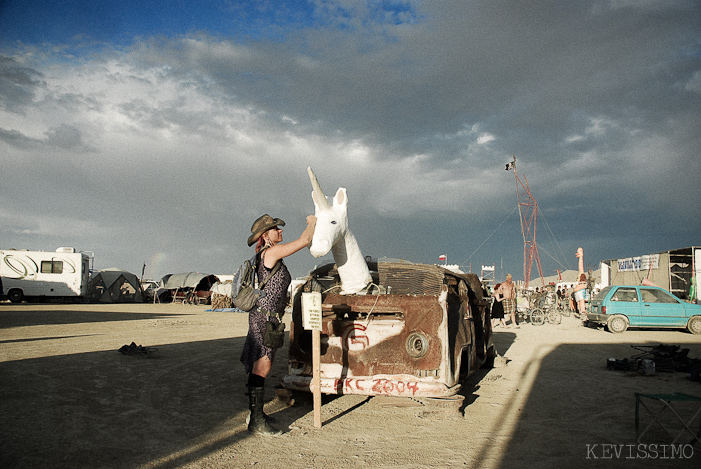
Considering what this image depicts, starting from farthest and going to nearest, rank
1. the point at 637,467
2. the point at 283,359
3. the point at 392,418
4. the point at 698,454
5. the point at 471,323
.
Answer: the point at 283,359 → the point at 471,323 → the point at 392,418 → the point at 698,454 → the point at 637,467

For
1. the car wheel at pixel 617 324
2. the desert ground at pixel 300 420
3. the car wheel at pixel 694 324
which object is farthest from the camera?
the car wheel at pixel 617 324

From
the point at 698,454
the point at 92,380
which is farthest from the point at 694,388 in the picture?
the point at 92,380

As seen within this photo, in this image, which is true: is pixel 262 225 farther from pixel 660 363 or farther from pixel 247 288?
pixel 660 363

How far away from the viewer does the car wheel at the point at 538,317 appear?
57.9ft

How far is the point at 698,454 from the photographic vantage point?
368cm

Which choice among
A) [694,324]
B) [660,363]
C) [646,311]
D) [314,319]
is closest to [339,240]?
[314,319]

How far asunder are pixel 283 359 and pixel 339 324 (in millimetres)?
3963

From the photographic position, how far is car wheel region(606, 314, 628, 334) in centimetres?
1412

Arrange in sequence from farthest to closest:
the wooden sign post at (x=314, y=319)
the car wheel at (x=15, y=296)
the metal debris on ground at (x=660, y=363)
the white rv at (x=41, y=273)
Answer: the car wheel at (x=15, y=296), the white rv at (x=41, y=273), the metal debris on ground at (x=660, y=363), the wooden sign post at (x=314, y=319)

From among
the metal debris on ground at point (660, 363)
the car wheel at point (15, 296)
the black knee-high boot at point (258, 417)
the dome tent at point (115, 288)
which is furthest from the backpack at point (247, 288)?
the dome tent at point (115, 288)

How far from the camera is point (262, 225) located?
179 inches

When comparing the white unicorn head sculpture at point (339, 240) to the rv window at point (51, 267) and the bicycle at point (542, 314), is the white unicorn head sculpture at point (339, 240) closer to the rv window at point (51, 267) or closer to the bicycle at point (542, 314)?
the bicycle at point (542, 314)

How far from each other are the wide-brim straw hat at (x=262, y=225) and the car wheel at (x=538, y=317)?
15.8 m

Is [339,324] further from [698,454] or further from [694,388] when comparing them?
[694,388]
